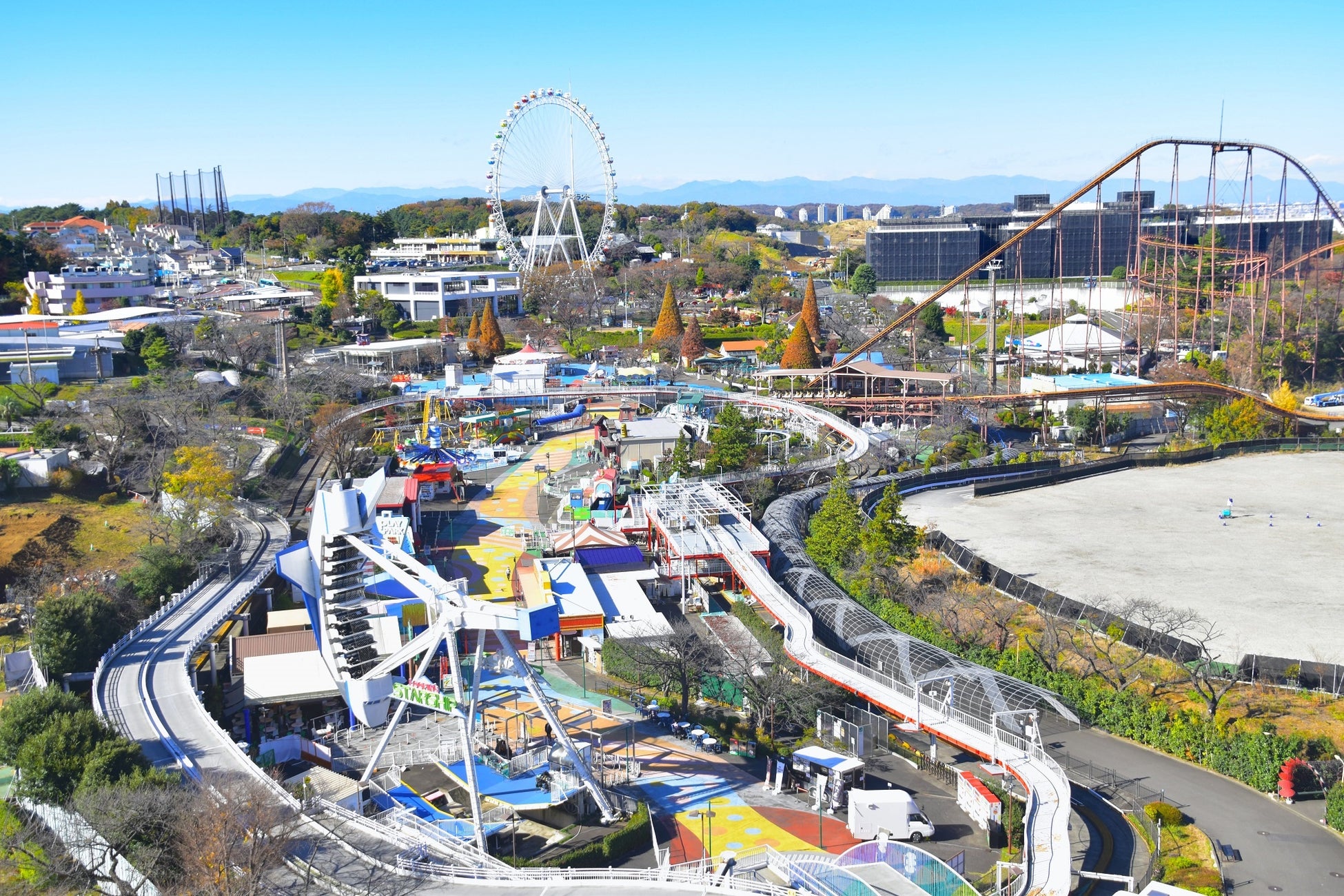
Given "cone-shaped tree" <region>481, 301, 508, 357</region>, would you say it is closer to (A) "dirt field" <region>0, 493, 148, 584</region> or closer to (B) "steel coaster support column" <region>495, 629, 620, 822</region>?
(A) "dirt field" <region>0, 493, 148, 584</region>

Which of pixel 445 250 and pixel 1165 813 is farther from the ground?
pixel 445 250

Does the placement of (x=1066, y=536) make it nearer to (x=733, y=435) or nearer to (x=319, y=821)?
(x=733, y=435)

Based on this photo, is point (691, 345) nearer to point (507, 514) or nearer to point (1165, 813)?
point (507, 514)

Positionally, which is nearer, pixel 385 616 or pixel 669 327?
pixel 385 616

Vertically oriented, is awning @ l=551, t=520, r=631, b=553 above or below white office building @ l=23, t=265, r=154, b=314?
below

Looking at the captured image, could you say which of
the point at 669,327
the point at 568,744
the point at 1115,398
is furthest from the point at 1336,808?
the point at 669,327

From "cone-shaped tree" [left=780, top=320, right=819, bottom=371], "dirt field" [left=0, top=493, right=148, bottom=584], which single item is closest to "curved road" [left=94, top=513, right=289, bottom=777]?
"dirt field" [left=0, top=493, right=148, bottom=584]

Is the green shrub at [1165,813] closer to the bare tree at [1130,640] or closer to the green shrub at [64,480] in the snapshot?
the bare tree at [1130,640]

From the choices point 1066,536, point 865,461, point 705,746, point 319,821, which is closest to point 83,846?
point 319,821
